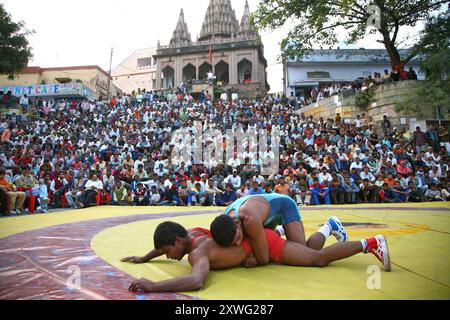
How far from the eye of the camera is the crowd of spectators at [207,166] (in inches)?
395

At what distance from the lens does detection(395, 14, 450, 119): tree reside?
546 inches

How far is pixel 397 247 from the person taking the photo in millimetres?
3361

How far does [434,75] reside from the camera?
14.6m

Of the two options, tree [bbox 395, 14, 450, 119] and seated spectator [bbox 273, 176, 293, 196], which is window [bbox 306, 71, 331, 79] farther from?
seated spectator [bbox 273, 176, 293, 196]

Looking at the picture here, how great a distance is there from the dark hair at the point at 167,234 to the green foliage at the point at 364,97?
16725mm

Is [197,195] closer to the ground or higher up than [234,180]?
closer to the ground

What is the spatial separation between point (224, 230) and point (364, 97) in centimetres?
1678

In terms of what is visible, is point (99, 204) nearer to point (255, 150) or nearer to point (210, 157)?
point (210, 157)

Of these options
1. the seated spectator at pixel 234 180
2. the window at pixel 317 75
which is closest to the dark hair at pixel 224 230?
the seated spectator at pixel 234 180

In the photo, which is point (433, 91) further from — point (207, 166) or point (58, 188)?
point (58, 188)

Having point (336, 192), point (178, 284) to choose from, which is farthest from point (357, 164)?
point (178, 284)
